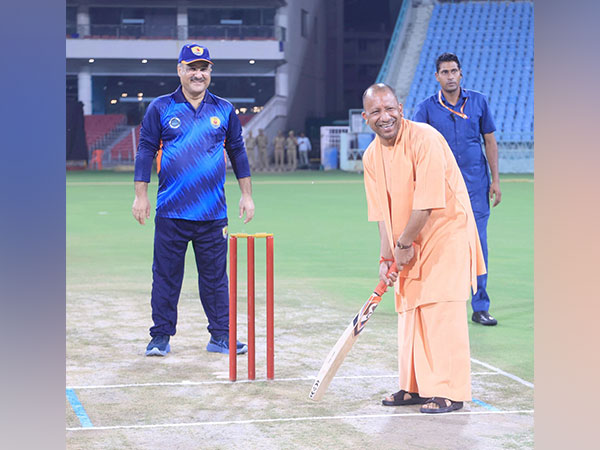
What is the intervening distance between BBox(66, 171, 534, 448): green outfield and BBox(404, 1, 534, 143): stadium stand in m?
24.4

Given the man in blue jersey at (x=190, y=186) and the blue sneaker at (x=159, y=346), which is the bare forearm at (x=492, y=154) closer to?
the man in blue jersey at (x=190, y=186)

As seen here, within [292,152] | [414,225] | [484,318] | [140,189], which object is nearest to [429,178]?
[414,225]

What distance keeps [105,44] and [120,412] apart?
47563 millimetres

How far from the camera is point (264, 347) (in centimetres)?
725

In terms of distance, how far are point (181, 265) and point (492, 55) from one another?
41633 mm

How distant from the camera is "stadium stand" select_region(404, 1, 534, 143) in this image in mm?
41875

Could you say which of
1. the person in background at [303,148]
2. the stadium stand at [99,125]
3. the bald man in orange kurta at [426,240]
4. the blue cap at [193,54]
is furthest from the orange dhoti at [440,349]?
the stadium stand at [99,125]

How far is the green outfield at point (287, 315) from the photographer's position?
5594 millimetres

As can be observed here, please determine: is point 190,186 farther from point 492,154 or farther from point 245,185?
point 492,154

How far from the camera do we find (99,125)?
5269cm

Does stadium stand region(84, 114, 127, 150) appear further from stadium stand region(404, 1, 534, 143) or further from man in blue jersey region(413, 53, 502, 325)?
man in blue jersey region(413, 53, 502, 325)

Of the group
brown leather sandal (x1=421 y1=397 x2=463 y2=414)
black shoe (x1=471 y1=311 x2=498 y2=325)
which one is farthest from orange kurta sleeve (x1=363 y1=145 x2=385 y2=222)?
black shoe (x1=471 y1=311 x2=498 y2=325)
